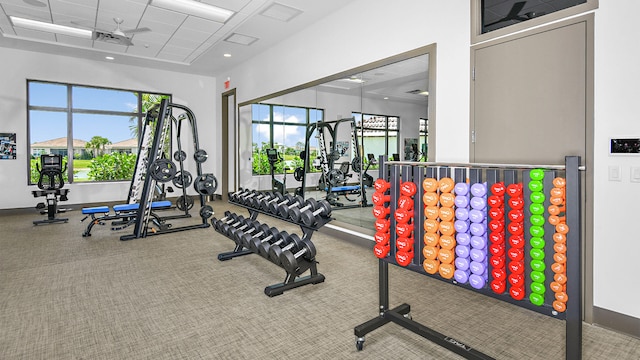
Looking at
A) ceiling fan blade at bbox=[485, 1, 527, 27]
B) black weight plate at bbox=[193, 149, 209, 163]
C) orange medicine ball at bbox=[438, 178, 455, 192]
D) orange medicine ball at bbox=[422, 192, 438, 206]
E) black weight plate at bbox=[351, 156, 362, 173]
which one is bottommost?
orange medicine ball at bbox=[422, 192, 438, 206]

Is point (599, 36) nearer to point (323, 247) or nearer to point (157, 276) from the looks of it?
point (323, 247)

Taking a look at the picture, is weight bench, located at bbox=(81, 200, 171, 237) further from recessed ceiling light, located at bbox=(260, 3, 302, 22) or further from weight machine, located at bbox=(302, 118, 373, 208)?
recessed ceiling light, located at bbox=(260, 3, 302, 22)

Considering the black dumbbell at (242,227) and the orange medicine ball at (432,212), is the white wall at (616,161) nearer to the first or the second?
the orange medicine ball at (432,212)

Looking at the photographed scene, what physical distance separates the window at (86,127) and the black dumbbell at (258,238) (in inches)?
231

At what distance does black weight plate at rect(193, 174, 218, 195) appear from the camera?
516 centimetres

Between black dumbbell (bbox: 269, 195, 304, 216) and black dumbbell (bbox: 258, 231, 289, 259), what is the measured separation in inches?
10.5

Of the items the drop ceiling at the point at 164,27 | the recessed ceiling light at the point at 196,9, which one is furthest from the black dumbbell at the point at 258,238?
the recessed ceiling light at the point at 196,9

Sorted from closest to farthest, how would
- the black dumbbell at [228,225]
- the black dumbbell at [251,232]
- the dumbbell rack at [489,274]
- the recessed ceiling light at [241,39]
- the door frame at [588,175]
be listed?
the dumbbell rack at [489,274]
the door frame at [588,175]
the black dumbbell at [251,232]
the black dumbbell at [228,225]
the recessed ceiling light at [241,39]

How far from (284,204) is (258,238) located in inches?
16.7

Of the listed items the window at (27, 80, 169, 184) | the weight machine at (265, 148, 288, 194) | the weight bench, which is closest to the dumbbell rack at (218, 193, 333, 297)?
the weight bench

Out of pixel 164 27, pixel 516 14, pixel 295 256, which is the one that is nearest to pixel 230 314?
pixel 295 256

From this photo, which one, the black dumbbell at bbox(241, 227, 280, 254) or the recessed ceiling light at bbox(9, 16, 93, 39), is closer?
the black dumbbell at bbox(241, 227, 280, 254)

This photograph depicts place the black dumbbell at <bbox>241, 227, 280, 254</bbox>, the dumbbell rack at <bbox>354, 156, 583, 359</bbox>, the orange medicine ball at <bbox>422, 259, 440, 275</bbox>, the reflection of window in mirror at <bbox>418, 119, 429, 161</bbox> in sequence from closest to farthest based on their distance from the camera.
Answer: the dumbbell rack at <bbox>354, 156, 583, 359</bbox> → the orange medicine ball at <bbox>422, 259, 440, 275</bbox> → the black dumbbell at <bbox>241, 227, 280, 254</bbox> → the reflection of window in mirror at <bbox>418, 119, 429, 161</bbox>

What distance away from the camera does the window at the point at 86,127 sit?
7016mm
